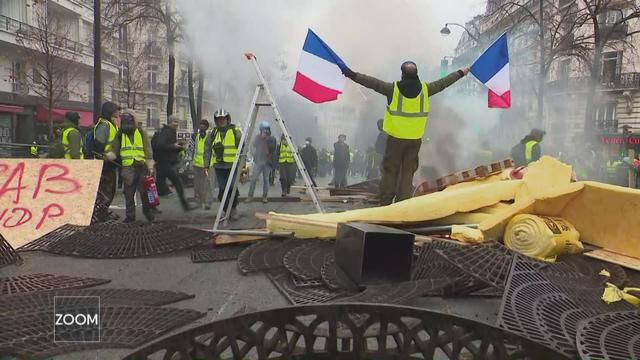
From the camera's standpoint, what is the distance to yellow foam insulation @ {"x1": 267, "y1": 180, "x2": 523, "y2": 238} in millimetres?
4211

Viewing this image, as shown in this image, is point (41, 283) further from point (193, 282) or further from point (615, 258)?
point (615, 258)

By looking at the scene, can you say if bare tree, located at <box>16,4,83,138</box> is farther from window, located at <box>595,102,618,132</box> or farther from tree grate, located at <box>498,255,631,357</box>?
window, located at <box>595,102,618,132</box>

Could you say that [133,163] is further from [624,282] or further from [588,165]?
[588,165]

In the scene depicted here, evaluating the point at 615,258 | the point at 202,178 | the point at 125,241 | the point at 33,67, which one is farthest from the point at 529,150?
the point at 33,67

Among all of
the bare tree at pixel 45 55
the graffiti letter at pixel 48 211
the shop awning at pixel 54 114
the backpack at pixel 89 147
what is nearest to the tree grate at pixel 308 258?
the graffiti letter at pixel 48 211

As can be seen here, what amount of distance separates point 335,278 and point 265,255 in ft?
2.85

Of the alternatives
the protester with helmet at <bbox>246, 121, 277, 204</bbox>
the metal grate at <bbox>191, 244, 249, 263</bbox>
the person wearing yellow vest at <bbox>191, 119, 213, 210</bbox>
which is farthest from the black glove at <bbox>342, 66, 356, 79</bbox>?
the protester with helmet at <bbox>246, 121, 277, 204</bbox>

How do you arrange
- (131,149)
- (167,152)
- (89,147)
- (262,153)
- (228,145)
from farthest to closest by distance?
1. (262,153)
2. (167,152)
3. (228,145)
4. (89,147)
5. (131,149)

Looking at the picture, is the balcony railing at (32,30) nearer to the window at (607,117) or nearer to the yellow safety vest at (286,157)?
the yellow safety vest at (286,157)

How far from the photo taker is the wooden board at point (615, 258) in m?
3.47

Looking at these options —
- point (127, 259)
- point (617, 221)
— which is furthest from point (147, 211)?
point (617, 221)

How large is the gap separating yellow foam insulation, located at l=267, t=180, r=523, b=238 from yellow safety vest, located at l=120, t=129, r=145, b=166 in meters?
2.79

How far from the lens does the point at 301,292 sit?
3.23m

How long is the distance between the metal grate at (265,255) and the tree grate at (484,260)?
1256mm
